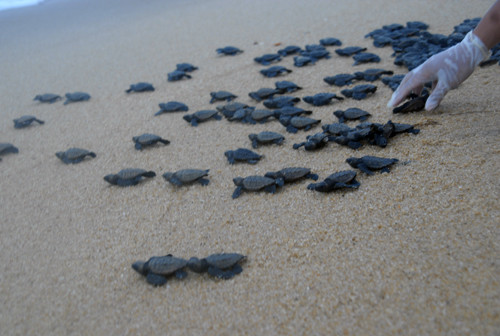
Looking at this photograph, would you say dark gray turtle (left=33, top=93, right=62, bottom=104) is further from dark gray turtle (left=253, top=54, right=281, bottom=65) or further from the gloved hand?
the gloved hand

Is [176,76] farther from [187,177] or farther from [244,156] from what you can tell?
[187,177]

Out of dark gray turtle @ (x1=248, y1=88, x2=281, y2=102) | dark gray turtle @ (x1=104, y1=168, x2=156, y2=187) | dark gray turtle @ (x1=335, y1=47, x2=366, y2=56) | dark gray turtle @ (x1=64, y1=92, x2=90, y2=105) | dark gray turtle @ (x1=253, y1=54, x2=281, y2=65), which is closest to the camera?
dark gray turtle @ (x1=104, y1=168, x2=156, y2=187)

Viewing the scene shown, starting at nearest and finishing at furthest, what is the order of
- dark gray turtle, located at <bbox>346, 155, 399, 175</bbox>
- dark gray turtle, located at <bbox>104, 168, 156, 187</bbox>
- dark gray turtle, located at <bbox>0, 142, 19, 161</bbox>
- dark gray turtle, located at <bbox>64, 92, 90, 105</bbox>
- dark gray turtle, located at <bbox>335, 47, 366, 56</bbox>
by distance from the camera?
1. dark gray turtle, located at <bbox>346, 155, 399, 175</bbox>
2. dark gray turtle, located at <bbox>104, 168, 156, 187</bbox>
3. dark gray turtle, located at <bbox>0, 142, 19, 161</bbox>
4. dark gray turtle, located at <bbox>64, 92, 90, 105</bbox>
5. dark gray turtle, located at <bbox>335, 47, 366, 56</bbox>

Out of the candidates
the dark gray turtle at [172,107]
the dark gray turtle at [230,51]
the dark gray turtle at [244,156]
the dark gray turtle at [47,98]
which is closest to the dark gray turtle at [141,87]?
the dark gray turtle at [172,107]

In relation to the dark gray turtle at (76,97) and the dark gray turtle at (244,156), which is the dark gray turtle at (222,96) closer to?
the dark gray turtle at (244,156)

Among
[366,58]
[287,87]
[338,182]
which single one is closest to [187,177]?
[338,182]

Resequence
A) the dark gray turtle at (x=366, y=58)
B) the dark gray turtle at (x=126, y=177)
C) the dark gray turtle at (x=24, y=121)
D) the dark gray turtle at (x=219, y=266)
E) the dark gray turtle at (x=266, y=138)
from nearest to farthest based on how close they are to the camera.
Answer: the dark gray turtle at (x=219, y=266) → the dark gray turtle at (x=126, y=177) → the dark gray turtle at (x=266, y=138) → the dark gray turtle at (x=24, y=121) → the dark gray turtle at (x=366, y=58)

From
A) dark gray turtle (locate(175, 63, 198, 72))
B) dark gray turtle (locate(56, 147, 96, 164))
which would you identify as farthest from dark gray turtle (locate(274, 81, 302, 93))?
dark gray turtle (locate(56, 147, 96, 164))
